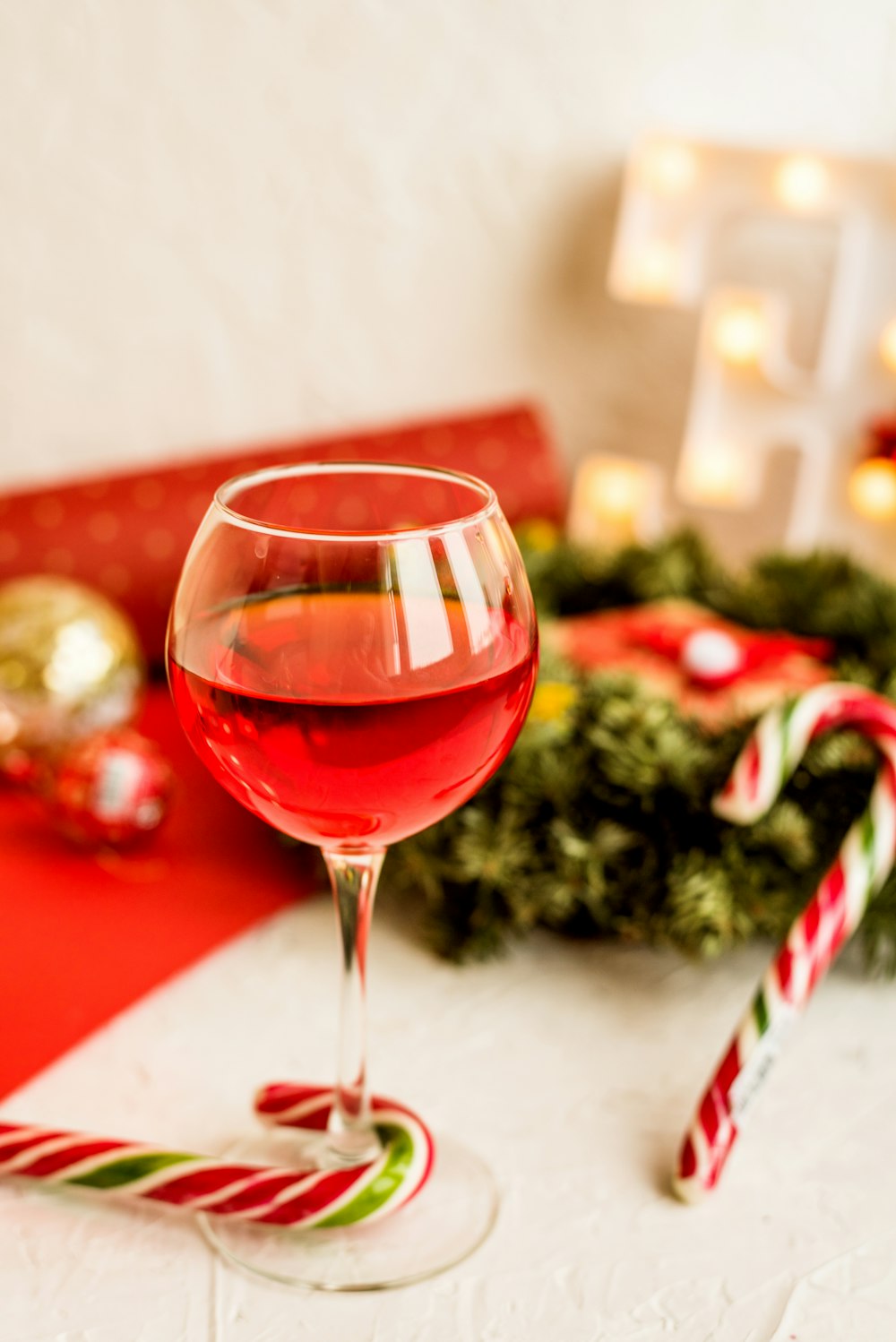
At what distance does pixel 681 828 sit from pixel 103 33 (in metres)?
1.00

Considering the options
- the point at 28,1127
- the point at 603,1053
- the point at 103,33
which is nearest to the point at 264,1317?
the point at 28,1127

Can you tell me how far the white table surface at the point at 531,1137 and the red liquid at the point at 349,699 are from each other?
0.71 ft

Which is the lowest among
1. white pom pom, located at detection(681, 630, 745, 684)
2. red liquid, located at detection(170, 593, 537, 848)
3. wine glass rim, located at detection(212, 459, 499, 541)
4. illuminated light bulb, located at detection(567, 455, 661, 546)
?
illuminated light bulb, located at detection(567, 455, 661, 546)

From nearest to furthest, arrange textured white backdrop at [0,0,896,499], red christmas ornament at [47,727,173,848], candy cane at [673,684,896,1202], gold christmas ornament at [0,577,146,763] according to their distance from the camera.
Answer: candy cane at [673,684,896,1202], red christmas ornament at [47,727,173,848], gold christmas ornament at [0,577,146,763], textured white backdrop at [0,0,896,499]

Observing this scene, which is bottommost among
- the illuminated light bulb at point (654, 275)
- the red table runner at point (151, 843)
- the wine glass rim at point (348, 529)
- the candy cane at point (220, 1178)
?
the red table runner at point (151, 843)

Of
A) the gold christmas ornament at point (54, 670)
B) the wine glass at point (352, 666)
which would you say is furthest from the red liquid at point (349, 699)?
the gold christmas ornament at point (54, 670)

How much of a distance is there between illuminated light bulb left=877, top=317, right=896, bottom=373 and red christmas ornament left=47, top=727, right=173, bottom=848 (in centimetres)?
89

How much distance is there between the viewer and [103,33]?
1351 mm

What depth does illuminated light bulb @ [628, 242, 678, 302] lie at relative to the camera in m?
1.51

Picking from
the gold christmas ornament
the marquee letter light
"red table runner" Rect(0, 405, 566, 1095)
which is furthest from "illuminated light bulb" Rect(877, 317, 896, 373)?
the gold christmas ornament

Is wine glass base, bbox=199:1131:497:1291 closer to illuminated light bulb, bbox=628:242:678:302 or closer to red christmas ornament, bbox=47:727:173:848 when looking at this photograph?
red christmas ornament, bbox=47:727:173:848

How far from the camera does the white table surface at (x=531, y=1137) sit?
23.7 inches

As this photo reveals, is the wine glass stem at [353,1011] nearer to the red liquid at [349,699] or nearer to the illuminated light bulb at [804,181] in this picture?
the red liquid at [349,699]

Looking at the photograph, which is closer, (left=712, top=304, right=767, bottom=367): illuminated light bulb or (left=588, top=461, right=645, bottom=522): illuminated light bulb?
(left=712, top=304, right=767, bottom=367): illuminated light bulb
